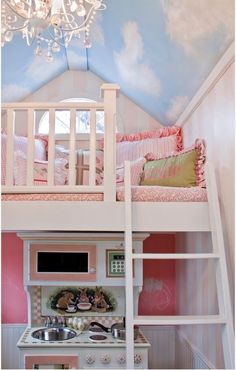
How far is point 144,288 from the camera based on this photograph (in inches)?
138

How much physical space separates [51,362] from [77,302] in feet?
2.20

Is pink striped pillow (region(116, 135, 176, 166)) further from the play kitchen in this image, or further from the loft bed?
the loft bed

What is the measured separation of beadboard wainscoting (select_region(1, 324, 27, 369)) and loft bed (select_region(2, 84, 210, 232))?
5.78 feet

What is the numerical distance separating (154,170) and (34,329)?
1.51 meters

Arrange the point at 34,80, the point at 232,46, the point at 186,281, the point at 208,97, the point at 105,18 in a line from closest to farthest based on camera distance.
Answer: the point at 232,46, the point at 208,97, the point at 105,18, the point at 186,281, the point at 34,80

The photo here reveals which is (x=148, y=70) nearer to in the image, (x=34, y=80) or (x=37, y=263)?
(x=34, y=80)

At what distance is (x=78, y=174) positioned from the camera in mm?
3053

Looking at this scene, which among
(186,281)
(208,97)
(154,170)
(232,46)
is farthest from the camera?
(186,281)

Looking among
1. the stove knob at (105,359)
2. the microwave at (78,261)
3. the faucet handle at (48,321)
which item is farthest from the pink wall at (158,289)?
the stove knob at (105,359)

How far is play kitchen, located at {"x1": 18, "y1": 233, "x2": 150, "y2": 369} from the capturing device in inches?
99.7

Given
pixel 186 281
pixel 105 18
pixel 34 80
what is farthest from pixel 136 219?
pixel 34 80

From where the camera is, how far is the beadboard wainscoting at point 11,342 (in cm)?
340

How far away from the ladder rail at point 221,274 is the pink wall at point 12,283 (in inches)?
82.8

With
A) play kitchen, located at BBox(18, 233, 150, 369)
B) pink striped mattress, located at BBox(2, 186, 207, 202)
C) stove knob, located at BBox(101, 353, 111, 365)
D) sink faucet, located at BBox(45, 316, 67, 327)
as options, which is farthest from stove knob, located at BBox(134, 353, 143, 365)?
pink striped mattress, located at BBox(2, 186, 207, 202)
